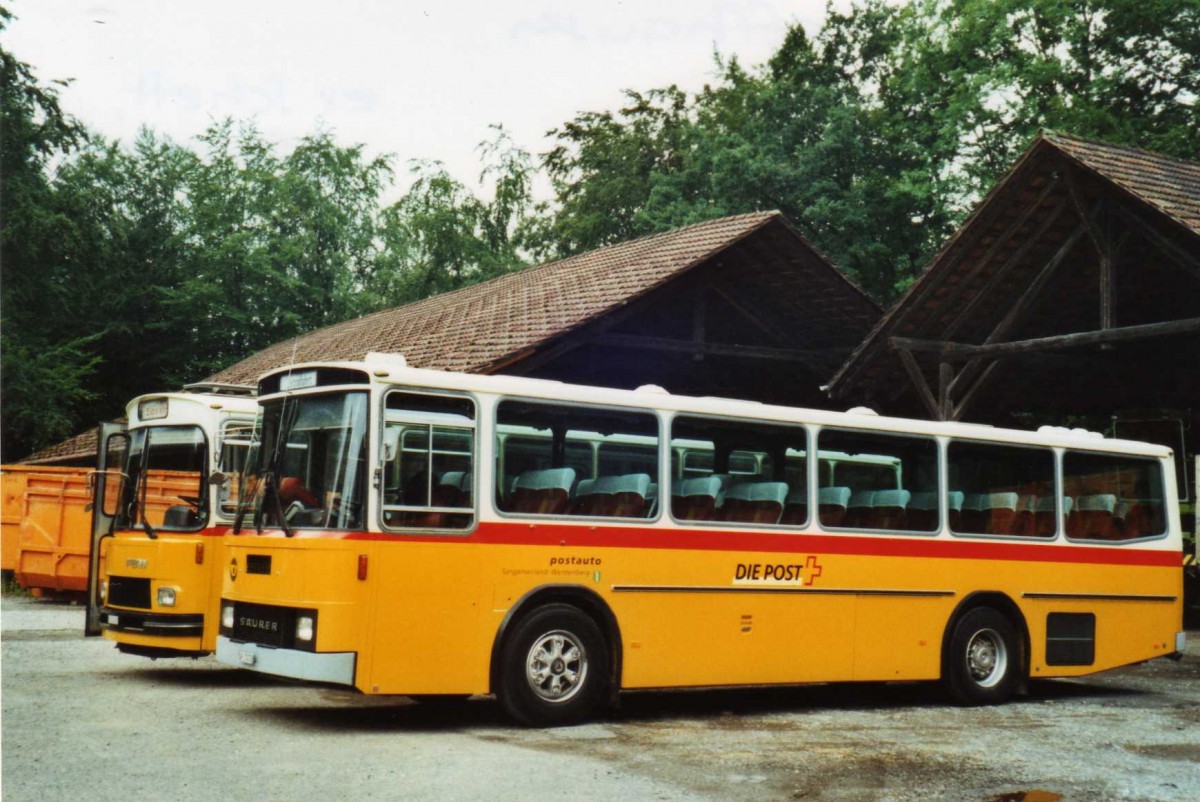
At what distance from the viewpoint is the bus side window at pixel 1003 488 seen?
12.1 metres

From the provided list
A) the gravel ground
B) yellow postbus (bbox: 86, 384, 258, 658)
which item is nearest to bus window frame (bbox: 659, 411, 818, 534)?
the gravel ground

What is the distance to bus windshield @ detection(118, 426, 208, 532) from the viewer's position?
11.6 metres

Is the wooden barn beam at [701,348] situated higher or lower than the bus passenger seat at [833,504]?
higher

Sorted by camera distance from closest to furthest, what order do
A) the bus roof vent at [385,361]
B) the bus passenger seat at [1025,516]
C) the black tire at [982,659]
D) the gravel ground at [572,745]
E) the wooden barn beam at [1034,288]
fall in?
1. the gravel ground at [572,745]
2. the bus roof vent at [385,361]
3. the black tire at [982,659]
4. the bus passenger seat at [1025,516]
5. the wooden barn beam at [1034,288]

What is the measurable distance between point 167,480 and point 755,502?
16.7 feet

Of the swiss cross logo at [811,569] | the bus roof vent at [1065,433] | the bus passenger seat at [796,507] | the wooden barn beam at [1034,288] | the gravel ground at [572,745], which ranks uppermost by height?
the wooden barn beam at [1034,288]

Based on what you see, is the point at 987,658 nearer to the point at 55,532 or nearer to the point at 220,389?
the point at 220,389

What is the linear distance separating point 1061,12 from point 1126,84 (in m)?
2.43

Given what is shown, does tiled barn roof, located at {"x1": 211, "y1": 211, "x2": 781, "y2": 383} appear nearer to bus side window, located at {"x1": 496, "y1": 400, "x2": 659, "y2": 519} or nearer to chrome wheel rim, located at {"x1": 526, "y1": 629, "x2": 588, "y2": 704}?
bus side window, located at {"x1": 496, "y1": 400, "x2": 659, "y2": 519}

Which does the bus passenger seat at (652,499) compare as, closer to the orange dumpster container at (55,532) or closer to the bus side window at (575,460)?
the bus side window at (575,460)

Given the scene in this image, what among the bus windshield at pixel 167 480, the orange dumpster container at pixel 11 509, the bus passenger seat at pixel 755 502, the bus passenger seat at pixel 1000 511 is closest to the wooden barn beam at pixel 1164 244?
the bus passenger seat at pixel 1000 511

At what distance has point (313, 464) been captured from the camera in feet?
30.2

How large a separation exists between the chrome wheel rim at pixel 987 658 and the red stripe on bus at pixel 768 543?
72 cm

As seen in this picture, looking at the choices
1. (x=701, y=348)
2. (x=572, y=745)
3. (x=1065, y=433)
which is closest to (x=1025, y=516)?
(x=1065, y=433)
